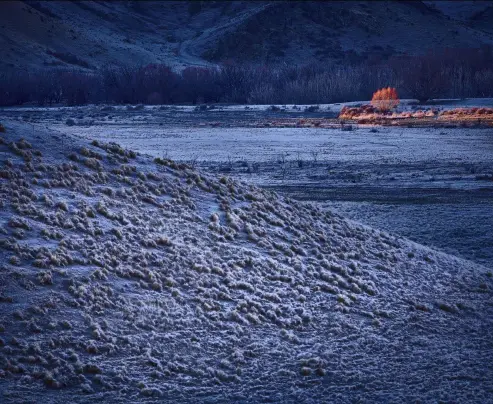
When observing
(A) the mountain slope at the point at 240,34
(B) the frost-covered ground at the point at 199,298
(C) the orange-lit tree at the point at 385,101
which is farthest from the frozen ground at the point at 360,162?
(A) the mountain slope at the point at 240,34

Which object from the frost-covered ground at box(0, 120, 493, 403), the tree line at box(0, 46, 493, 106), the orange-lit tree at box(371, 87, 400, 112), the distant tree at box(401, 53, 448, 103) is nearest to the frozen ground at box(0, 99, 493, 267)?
the frost-covered ground at box(0, 120, 493, 403)

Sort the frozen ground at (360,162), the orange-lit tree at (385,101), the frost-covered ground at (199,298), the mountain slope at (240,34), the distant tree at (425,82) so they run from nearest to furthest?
the frost-covered ground at (199,298) < the frozen ground at (360,162) < the orange-lit tree at (385,101) < the distant tree at (425,82) < the mountain slope at (240,34)

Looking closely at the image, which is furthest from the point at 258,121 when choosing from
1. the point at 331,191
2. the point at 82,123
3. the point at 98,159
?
the point at 98,159

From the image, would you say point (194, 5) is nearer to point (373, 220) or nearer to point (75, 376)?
point (373, 220)

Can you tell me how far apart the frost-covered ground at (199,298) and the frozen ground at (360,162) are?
239 centimetres

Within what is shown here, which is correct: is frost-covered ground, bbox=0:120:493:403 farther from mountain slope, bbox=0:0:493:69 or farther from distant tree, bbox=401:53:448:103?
mountain slope, bbox=0:0:493:69

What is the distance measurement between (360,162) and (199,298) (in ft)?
71.0

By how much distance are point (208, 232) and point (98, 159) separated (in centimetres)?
264

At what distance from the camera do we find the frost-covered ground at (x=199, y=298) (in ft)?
26.2

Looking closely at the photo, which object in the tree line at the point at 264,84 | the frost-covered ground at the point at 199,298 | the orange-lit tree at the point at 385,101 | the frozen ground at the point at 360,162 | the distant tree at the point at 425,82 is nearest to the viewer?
the frost-covered ground at the point at 199,298

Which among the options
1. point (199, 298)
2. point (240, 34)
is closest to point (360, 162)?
point (199, 298)

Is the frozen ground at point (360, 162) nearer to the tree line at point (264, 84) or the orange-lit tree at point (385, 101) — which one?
the orange-lit tree at point (385, 101)

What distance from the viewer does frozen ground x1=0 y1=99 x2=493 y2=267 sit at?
1830cm

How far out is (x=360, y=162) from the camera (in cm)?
3042
